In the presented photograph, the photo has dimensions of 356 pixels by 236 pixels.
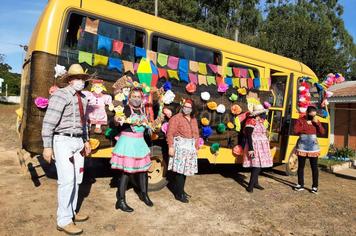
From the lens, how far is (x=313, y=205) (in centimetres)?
590

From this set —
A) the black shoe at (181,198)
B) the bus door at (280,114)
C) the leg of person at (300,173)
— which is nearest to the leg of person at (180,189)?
the black shoe at (181,198)

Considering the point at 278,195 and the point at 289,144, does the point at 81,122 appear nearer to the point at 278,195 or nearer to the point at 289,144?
the point at 278,195

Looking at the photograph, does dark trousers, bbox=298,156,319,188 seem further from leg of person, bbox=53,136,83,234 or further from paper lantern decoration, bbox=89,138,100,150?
leg of person, bbox=53,136,83,234

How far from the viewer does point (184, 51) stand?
20.2 ft

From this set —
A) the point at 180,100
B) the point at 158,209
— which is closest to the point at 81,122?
the point at 158,209

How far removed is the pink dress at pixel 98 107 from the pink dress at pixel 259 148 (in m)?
2.72

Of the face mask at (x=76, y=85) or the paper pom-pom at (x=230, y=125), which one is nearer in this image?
the face mask at (x=76, y=85)

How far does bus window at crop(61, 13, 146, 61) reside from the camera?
16.0 feet

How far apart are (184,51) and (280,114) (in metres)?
2.79

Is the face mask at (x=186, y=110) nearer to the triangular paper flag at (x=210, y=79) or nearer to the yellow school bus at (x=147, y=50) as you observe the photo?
the yellow school bus at (x=147, y=50)

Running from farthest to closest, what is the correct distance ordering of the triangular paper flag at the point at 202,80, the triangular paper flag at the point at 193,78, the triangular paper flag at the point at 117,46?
the triangular paper flag at the point at 202,80
the triangular paper flag at the point at 193,78
the triangular paper flag at the point at 117,46

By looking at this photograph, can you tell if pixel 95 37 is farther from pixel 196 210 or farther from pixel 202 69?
pixel 196 210

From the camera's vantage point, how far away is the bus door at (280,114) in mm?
7539

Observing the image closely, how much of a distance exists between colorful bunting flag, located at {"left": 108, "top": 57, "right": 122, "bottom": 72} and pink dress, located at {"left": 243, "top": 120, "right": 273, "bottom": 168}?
263cm
